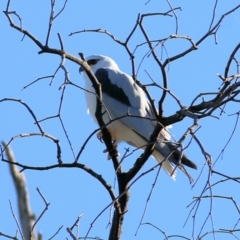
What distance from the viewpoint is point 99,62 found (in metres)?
7.50

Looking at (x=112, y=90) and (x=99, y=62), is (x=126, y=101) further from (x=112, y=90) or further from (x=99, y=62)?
(x=99, y=62)

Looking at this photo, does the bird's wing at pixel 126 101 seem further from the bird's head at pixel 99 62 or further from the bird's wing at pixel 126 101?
the bird's head at pixel 99 62

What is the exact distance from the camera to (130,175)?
4.63m

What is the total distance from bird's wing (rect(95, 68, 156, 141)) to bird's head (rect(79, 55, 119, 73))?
0.49 metres

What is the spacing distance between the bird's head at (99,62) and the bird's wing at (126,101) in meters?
0.49

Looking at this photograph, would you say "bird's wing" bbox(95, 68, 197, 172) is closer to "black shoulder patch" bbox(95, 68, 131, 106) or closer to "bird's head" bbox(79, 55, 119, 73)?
"black shoulder patch" bbox(95, 68, 131, 106)

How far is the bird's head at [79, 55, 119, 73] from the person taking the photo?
Result: 742 centimetres

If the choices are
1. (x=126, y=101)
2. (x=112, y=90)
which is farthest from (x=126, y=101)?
(x=112, y=90)

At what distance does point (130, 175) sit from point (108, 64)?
2963 mm

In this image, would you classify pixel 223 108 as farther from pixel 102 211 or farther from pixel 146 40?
pixel 102 211

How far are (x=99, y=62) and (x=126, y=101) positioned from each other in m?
1.00

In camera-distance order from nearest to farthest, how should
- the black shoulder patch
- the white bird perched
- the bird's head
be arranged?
the white bird perched
the black shoulder patch
the bird's head

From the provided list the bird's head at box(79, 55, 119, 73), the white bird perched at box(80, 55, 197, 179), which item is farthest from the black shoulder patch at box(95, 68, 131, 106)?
the bird's head at box(79, 55, 119, 73)

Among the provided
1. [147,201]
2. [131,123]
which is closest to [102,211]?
[147,201]
